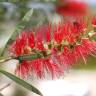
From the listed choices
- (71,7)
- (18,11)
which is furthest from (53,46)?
(71,7)

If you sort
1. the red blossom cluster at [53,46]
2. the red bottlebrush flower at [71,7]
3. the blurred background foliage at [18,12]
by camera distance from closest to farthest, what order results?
the red blossom cluster at [53,46], the blurred background foliage at [18,12], the red bottlebrush flower at [71,7]

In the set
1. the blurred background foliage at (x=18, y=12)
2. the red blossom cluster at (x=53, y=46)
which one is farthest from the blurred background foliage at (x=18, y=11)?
the red blossom cluster at (x=53, y=46)

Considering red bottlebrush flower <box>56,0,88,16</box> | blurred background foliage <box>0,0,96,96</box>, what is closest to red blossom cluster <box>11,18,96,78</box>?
blurred background foliage <box>0,0,96,96</box>

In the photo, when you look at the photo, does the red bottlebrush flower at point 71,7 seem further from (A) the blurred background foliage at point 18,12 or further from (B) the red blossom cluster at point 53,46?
(B) the red blossom cluster at point 53,46

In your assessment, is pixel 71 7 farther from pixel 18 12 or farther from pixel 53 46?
pixel 53 46

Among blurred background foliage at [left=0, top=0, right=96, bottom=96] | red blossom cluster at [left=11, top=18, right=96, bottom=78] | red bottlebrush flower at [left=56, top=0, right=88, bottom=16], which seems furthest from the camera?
red bottlebrush flower at [left=56, top=0, right=88, bottom=16]

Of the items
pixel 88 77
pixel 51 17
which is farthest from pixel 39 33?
pixel 88 77

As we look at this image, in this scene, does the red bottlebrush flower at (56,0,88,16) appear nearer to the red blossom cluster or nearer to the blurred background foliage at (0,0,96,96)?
the blurred background foliage at (0,0,96,96)
